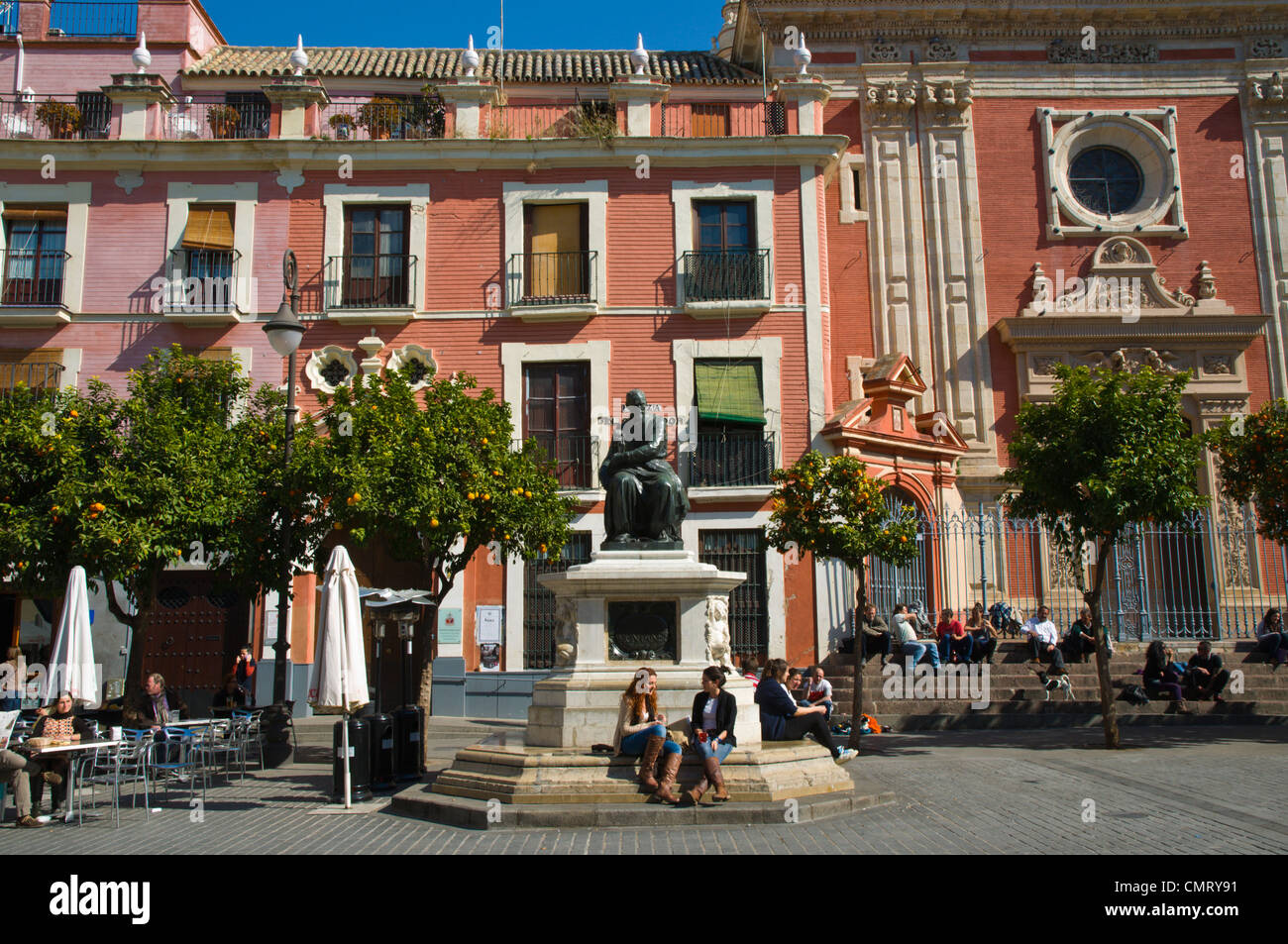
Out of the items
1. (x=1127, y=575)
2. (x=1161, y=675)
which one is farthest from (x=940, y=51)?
(x=1161, y=675)

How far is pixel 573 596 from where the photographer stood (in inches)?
398

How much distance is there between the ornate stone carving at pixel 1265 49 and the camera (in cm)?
2330

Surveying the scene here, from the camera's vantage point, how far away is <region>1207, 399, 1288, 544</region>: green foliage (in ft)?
49.2

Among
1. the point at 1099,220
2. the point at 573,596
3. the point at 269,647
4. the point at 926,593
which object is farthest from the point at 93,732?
the point at 1099,220

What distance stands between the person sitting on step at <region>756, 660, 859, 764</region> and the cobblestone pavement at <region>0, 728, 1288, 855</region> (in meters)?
0.78

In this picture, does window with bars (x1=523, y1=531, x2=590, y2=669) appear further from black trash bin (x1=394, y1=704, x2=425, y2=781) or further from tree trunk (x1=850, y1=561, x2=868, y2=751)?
black trash bin (x1=394, y1=704, x2=425, y2=781)

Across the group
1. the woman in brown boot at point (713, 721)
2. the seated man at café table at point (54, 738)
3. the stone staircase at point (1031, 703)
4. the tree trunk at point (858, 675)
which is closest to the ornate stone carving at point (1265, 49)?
the stone staircase at point (1031, 703)

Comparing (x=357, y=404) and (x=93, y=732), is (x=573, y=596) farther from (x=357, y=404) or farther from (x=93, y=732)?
(x=357, y=404)

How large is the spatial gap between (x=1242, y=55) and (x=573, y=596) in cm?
2183

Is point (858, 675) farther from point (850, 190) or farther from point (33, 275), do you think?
point (33, 275)

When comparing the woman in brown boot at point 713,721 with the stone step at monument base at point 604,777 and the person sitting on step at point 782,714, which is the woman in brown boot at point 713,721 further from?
the person sitting on step at point 782,714

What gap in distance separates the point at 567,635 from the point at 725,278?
1199 cm

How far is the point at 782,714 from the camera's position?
10367 millimetres

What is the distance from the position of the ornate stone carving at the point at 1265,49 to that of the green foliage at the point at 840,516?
16.7 m
